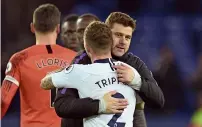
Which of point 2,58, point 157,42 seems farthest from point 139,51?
point 2,58

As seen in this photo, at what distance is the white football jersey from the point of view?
4.09m

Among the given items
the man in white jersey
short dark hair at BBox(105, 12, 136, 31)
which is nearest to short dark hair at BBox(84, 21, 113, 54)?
the man in white jersey

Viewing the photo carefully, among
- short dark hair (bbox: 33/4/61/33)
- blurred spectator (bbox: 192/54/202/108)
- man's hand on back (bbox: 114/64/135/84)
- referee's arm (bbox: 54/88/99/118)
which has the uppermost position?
short dark hair (bbox: 33/4/61/33)

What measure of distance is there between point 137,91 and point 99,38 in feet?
1.44

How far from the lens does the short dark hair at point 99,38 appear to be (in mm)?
4043

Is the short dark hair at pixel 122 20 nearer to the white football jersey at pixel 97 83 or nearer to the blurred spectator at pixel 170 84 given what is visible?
the white football jersey at pixel 97 83

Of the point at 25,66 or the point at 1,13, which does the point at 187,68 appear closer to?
the point at 1,13

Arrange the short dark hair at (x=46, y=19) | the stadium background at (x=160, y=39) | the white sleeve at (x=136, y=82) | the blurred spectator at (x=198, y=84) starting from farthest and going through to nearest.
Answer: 1. the blurred spectator at (x=198, y=84)
2. the stadium background at (x=160, y=39)
3. the short dark hair at (x=46, y=19)
4. the white sleeve at (x=136, y=82)

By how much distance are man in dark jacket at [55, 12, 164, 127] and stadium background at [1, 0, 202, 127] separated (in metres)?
6.78

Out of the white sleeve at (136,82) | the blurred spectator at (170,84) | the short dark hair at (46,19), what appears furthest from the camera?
the blurred spectator at (170,84)

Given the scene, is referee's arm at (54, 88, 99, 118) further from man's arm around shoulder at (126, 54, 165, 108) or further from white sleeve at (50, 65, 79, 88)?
man's arm around shoulder at (126, 54, 165, 108)

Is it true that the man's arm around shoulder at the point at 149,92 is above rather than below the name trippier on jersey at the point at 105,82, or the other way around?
below

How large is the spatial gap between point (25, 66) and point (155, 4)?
349 inches

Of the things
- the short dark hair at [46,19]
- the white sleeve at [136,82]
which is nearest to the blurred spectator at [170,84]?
the short dark hair at [46,19]
